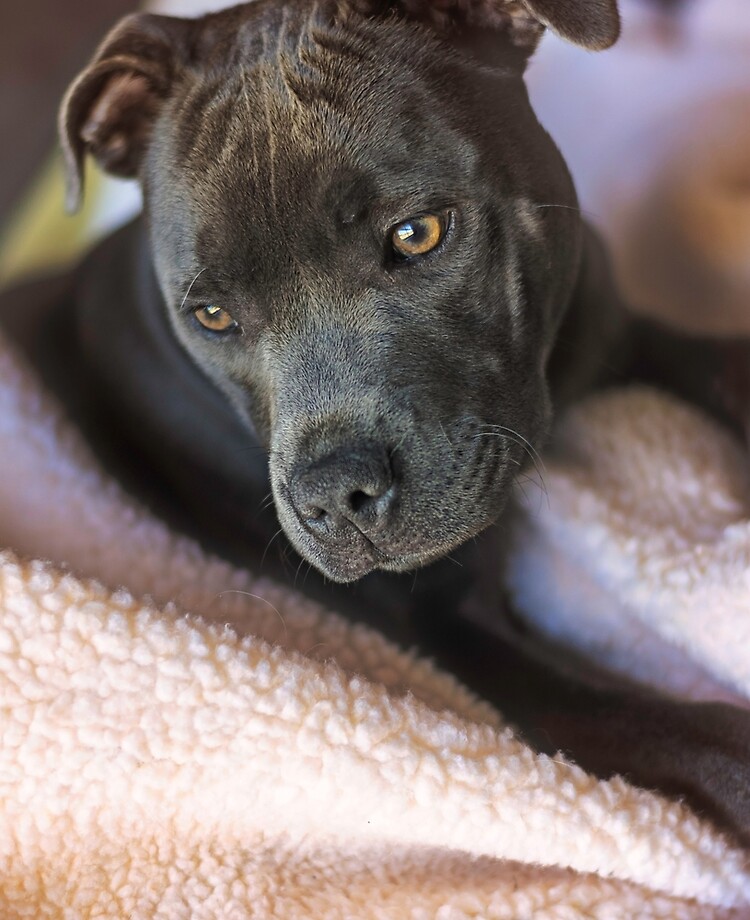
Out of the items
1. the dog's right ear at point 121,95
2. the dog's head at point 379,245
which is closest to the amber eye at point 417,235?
the dog's head at point 379,245

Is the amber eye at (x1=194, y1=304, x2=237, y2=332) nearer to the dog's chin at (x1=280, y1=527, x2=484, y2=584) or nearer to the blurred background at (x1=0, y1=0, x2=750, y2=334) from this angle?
the dog's chin at (x1=280, y1=527, x2=484, y2=584)

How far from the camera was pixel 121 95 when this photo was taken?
4.67 feet

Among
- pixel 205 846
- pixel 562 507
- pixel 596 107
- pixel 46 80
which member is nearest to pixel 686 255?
pixel 596 107

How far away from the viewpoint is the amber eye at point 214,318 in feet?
4.24

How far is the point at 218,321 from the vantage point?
1.31m

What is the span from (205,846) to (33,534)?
0.54 meters

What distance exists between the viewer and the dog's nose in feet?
3.58

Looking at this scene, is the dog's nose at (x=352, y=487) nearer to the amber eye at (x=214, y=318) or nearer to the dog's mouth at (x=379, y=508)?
the dog's mouth at (x=379, y=508)

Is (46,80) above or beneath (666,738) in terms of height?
beneath

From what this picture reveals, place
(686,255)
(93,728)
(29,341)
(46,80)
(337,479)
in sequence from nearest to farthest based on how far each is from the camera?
(337,479) < (93,728) < (29,341) < (686,255) < (46,80)

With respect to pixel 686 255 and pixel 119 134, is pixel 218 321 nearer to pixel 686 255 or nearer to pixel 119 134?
pixel 119 134

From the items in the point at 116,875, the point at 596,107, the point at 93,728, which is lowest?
the point at 116,875

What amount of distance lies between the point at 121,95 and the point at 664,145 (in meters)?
1.34

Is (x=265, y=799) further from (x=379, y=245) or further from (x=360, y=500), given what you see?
(x=379, y=245)
